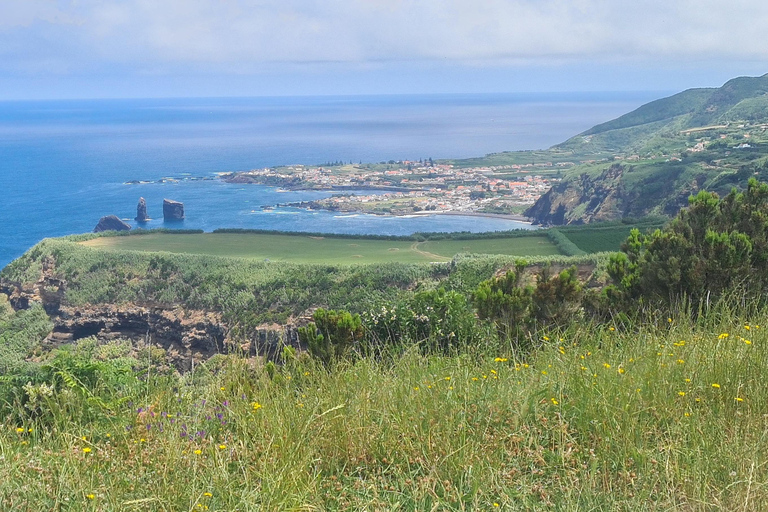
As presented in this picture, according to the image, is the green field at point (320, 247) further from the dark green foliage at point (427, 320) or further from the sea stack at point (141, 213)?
the sea stack at point (141, 213)

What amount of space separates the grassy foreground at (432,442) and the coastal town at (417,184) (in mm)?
69100

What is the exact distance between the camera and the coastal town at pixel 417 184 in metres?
76.9

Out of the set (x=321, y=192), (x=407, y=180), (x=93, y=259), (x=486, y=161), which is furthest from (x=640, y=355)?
(x=486, y=161)

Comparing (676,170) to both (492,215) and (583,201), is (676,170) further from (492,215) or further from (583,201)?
(492,215)

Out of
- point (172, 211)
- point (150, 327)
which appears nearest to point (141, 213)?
point (172, 211)

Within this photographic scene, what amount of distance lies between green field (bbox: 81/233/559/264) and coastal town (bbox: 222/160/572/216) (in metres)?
30.0

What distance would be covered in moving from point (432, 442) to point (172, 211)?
7240cm

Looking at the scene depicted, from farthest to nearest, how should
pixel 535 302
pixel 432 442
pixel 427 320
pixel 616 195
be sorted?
pixel 616 195
pixel 535 302
pixel 427 320
pixel 432 442

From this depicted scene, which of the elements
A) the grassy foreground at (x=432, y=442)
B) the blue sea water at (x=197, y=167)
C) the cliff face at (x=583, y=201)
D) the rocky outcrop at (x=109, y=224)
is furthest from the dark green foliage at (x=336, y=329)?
the rocky outcrop at (x=109, y=224)

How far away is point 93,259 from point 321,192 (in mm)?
56233

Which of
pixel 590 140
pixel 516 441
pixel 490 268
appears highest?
pixel 590 140

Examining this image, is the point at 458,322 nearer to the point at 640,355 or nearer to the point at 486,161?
the point at 640,355

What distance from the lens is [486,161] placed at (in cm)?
11444

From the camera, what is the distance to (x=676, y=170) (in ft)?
193
